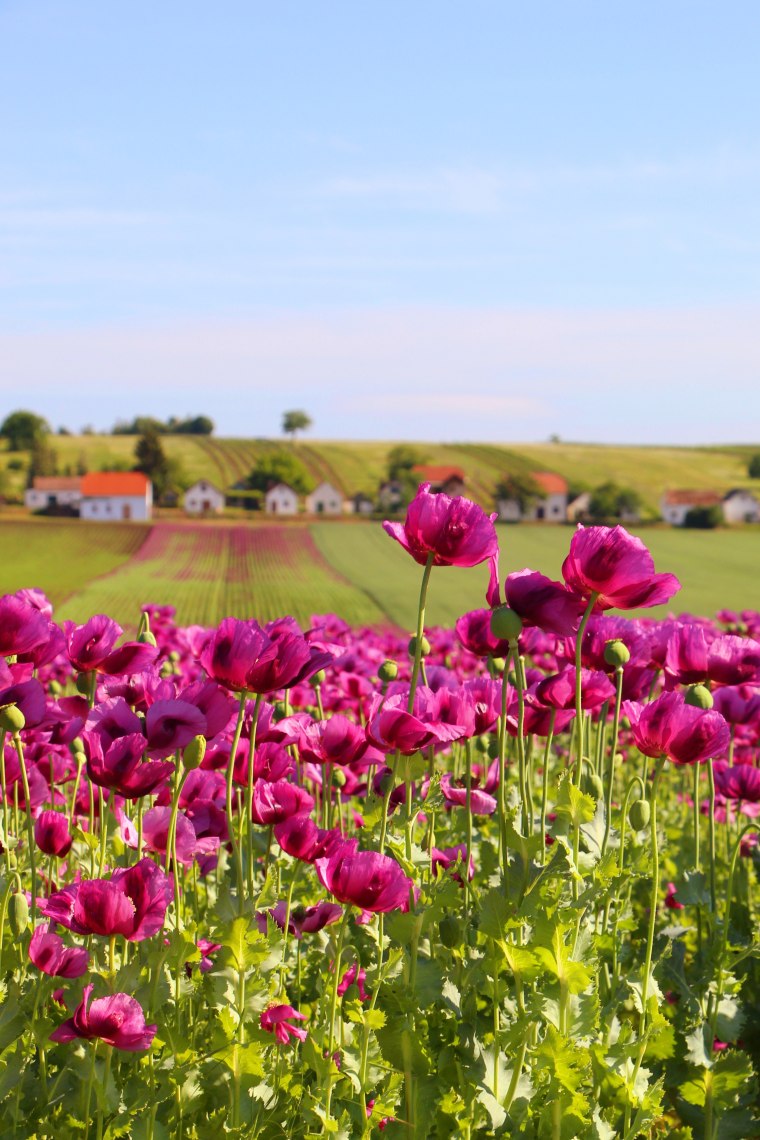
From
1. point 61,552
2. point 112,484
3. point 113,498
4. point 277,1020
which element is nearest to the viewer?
point 277,1020

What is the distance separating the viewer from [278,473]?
109938 millimetres

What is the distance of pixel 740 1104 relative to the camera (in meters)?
4.08

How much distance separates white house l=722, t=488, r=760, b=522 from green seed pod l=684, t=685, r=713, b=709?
362 feet

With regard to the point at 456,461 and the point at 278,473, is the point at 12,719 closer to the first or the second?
the point at 278,473

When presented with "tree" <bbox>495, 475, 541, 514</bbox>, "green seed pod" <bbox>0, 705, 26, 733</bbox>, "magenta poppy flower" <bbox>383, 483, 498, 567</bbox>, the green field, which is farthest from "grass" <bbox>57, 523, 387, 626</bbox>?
"tree" <bbox>495, 475, 541, 514</bbox>

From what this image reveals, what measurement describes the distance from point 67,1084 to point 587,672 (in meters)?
1.98

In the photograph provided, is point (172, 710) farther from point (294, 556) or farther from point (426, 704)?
point (294, 556)

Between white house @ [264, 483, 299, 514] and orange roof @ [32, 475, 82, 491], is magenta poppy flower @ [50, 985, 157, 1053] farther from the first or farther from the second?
white house @ [264, 483, 299, 514]

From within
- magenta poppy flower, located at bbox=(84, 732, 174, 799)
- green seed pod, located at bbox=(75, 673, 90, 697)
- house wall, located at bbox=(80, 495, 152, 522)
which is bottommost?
house wall, located at bbox=(80, 495, 152, 522)

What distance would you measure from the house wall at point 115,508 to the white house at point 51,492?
7.06 metres

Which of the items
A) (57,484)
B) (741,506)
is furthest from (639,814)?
(741,506)

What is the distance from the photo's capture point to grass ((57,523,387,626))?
116 feet

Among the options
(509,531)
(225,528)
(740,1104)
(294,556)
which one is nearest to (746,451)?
(509,531)

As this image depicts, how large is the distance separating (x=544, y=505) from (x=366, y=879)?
10554cm
